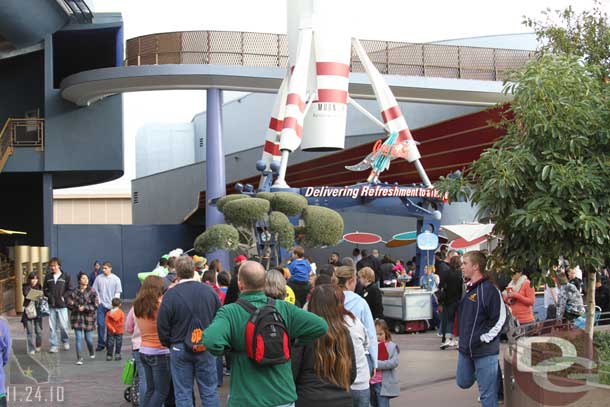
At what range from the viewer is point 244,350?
5.86m

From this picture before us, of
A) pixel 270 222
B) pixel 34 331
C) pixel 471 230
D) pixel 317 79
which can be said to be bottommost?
pixel 34 331

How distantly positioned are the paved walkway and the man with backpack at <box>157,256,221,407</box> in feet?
8.50

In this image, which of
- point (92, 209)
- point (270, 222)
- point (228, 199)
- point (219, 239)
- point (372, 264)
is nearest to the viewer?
point (372, 264)

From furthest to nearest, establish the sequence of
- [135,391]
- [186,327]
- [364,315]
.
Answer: [135,391], [186,327], [364,315]

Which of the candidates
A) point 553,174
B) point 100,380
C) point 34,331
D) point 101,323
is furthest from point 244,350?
point 34,331

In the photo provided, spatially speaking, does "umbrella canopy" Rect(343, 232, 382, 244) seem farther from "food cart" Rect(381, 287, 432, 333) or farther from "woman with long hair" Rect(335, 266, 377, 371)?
"woman with long hair" Rect(335, 266, 377, 371)

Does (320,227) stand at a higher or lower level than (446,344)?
higher

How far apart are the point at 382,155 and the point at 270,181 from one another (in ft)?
11.2

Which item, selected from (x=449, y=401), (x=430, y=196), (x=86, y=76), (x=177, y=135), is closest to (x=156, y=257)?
(x=86, y=76)

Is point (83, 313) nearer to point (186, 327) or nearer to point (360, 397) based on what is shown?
point (186, 327)

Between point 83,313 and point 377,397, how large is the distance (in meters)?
8.09

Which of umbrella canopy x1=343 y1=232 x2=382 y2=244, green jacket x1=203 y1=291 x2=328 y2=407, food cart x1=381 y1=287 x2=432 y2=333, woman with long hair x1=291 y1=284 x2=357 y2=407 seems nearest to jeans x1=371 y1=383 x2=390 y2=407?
woman with long hair x1=291 y1=284 x2=357 y2=407

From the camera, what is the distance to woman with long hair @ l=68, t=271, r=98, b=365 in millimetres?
15477

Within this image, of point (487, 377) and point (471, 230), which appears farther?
point (471, 230)
